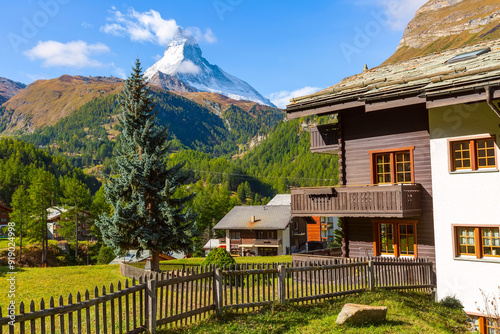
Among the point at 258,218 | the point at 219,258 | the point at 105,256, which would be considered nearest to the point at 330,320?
the point at 219,258

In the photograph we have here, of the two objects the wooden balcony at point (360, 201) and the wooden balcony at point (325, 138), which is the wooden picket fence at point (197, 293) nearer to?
the wooden balcony at point (360, 201)

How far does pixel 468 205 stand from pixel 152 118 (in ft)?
62.8

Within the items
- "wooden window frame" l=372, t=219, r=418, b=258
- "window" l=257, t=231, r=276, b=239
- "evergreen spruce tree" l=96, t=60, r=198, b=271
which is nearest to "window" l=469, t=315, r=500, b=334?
"wooden window frame" l=372, t=219, r=418, b=258

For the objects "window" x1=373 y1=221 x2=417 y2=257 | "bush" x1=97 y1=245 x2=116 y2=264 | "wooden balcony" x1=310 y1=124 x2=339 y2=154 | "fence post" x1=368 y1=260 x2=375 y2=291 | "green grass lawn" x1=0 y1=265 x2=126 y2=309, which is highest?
"wooden balcony" x1=310 y1=124 x2=339 y2=154

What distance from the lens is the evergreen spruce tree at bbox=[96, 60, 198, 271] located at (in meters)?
25.2

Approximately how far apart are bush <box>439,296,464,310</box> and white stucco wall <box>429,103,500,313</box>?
0.60 feet

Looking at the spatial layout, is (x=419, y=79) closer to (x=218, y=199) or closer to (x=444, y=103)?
(x=444, y=103)

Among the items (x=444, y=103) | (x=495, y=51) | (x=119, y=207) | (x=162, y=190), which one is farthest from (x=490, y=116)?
(x=119, y=207)

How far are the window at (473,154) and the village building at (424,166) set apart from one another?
4 centimetres

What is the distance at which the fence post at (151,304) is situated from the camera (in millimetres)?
9609

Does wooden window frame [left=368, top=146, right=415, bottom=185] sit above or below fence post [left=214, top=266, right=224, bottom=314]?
above

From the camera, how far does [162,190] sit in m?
25.6

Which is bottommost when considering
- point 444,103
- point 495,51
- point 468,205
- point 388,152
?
point 468,205

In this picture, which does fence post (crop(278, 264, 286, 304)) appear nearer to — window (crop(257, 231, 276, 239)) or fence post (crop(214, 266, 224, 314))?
fence post (crop(214, 266, 224, 314))
